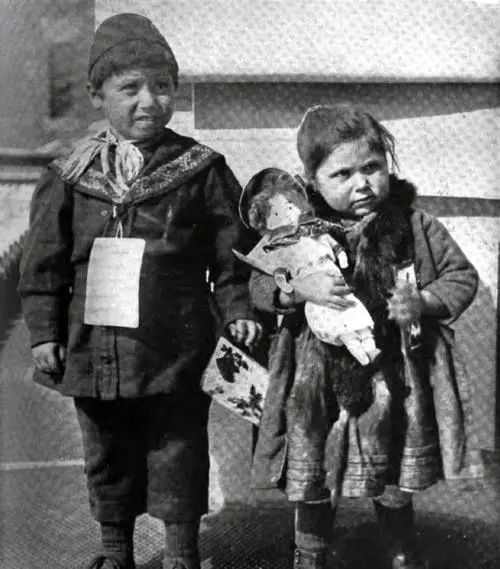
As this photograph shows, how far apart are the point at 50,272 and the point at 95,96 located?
0.37m

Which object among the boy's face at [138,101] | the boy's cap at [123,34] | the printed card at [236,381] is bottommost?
the printed card at [236,381]

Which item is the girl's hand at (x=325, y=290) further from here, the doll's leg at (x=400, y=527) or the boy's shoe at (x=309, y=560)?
the boy's shoe at (x=309, y=560)

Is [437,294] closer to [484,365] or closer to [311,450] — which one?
[484,365]

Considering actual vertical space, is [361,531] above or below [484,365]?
below

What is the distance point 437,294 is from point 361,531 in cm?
56

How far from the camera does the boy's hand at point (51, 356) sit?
1.67m

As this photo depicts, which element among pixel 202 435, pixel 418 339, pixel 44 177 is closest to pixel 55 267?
pixel 44 177

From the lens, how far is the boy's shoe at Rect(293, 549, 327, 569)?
1.70 metres

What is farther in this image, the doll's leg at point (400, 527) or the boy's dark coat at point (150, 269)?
the doll's leg at point (400, 527)

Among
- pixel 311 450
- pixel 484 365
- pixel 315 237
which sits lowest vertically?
pixel 311 450

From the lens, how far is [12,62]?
1.76 meters

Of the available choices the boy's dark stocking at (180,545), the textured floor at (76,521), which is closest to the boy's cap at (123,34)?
the textured floor at (76,521)

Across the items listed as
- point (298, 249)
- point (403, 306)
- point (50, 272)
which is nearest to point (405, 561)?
point (403, 306)

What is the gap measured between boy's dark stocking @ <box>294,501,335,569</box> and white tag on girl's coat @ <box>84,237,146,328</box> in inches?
20.9
